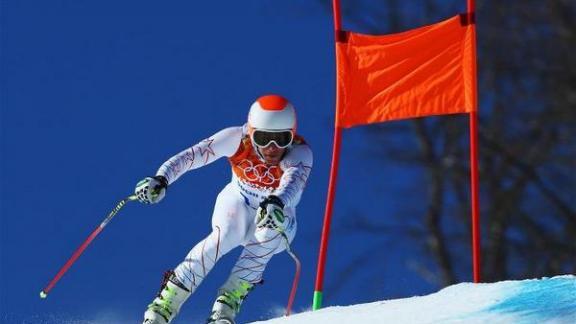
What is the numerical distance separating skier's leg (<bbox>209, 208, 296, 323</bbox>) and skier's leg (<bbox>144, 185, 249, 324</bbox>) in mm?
85

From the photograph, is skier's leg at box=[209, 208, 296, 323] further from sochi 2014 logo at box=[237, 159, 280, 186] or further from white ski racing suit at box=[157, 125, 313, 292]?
sochi 2014 logo at box=[237, 159, 280, 186]

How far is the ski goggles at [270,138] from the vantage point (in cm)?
636

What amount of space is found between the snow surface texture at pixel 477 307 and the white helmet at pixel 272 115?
3.08 ft

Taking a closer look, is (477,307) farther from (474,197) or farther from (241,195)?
(241,195)

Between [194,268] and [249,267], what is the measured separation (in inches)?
10.3

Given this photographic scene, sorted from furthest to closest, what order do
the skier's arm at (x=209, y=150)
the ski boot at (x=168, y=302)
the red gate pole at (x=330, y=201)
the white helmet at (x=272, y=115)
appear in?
1. the red gate pole at (x=330, y=201)
2. the skier's arm at (x=209, y=150)
3. the white helmet at (x=272, y=115)
4. the ski boot at (x=168, y=302)

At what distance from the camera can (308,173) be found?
6441mm

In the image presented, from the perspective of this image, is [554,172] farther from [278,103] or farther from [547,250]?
[278,103]

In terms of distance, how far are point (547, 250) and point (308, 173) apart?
19.4 feet

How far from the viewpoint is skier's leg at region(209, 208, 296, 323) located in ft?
20.6

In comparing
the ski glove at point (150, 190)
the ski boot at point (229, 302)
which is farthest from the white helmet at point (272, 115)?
the ski boot at point (229, 302)

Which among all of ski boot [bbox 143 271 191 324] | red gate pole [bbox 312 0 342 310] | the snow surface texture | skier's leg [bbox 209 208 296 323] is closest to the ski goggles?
skier's leg [bbox 209 208 296 323]

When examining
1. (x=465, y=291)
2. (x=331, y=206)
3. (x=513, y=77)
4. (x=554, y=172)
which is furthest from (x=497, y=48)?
(x=465, y=291)

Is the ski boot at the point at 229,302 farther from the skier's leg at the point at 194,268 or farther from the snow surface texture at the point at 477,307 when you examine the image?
the snow surface texture at the point at 477,307
